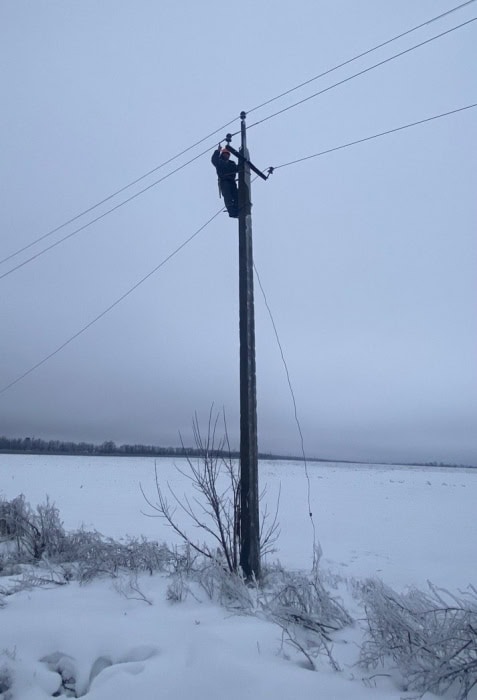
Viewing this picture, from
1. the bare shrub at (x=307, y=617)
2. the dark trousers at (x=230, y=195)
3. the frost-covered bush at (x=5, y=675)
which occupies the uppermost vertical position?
the dark trousers at (x=230, y=195)

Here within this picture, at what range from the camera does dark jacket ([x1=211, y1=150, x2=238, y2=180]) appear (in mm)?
6387

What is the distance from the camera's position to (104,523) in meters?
12.3

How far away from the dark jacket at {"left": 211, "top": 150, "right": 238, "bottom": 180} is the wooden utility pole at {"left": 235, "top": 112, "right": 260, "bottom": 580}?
124mm

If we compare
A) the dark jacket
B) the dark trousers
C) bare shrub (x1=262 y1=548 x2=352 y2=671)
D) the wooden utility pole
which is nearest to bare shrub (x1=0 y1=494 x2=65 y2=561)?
the wooden utility pole

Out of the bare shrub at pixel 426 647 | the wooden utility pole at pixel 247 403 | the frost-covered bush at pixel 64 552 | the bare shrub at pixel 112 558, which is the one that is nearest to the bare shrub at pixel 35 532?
the frost-covered bush at pixel 64 552

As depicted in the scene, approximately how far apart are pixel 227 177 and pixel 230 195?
0.83ft

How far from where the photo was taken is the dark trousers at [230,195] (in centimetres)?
641

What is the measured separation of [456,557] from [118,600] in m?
8.17

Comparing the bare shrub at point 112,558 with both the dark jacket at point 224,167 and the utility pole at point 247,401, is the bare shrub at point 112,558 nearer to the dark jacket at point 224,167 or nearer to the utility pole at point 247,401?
the utility pole at point 247,401

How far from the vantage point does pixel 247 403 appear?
5.47 m

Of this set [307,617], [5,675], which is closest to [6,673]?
[5,675]

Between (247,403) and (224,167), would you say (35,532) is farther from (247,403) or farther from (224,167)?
(224,167)

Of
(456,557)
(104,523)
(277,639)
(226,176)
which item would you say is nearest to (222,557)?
(277,639)

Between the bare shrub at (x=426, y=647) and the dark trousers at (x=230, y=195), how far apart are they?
500 centimetres
